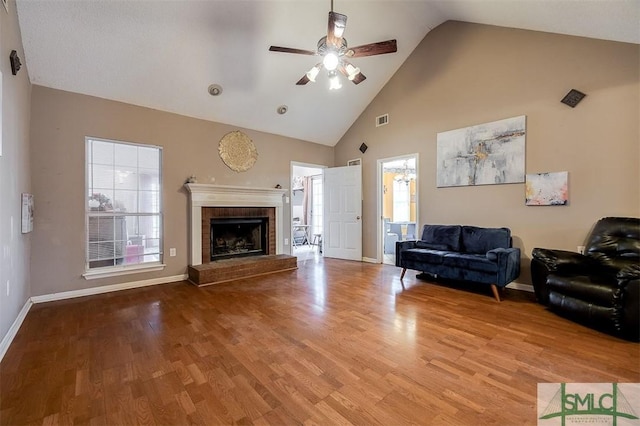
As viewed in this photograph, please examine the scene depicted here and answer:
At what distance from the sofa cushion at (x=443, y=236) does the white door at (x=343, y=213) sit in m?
1.58

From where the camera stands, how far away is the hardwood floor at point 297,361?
1.52m

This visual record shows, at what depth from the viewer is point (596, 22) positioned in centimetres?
272

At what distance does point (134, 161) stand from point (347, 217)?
156 inches

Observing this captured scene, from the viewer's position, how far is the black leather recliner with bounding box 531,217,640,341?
2.29 metres

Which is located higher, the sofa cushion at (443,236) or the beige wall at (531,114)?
the beige wall at (531,114)

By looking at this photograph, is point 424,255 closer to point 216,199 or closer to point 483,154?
point 483,154

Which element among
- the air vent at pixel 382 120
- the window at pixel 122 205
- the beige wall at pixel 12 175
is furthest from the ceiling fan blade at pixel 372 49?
the window at pixel 122 205

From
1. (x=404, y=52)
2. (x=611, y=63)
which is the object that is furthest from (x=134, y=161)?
(x=611, y=63)

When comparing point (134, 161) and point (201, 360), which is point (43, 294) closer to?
point (134, 161)

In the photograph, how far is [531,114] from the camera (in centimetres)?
365

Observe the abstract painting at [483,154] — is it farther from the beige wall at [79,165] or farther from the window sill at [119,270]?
the window sill at [119,270]

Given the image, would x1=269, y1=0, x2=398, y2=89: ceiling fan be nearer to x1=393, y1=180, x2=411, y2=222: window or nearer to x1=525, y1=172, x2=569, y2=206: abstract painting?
x1=525, y1=172, x2=569, y2=206: abstract painting

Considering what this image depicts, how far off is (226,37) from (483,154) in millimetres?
3966

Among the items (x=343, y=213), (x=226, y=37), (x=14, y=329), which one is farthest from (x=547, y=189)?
(x=14, y=329)
